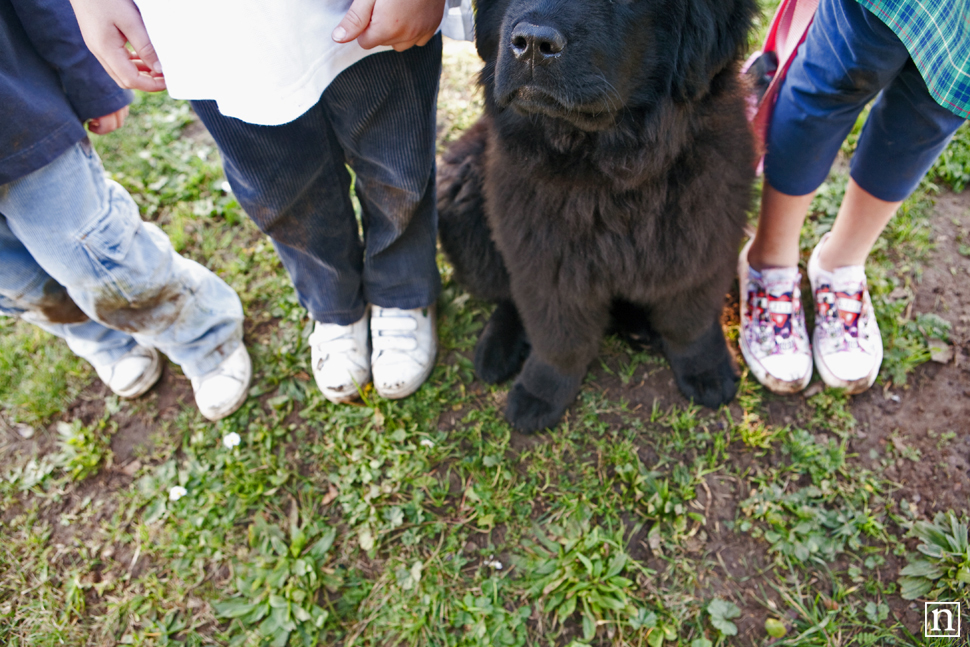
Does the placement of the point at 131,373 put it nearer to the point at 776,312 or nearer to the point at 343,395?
the point at 343,395

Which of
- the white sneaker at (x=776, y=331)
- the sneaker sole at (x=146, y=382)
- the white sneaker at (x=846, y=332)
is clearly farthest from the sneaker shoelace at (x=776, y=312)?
the sneaker sole at (x=146, y=382)

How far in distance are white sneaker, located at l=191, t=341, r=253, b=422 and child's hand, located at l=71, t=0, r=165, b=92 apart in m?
1.19

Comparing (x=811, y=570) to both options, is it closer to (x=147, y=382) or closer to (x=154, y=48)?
(x=154, y=48)

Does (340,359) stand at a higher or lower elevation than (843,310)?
lower

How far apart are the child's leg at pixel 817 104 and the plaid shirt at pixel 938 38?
4.8 inches

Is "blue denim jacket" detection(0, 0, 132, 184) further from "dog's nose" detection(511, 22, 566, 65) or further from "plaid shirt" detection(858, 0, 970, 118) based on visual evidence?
→ "plaid shirt" detection(858, 0, 970, 118)

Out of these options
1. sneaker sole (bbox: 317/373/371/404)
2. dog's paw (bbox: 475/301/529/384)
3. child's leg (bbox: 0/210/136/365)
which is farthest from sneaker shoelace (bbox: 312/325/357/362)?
child's leg (bbox: 0/210/136/365)

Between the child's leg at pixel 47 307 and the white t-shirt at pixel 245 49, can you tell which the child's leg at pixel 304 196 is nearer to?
the white t-shirt at pixel 245 49

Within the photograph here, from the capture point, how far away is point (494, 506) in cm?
193

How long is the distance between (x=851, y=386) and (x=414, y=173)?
1.67 m

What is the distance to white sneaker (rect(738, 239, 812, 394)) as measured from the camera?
80.5 inches

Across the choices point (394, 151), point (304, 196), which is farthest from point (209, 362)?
point (394, 151)

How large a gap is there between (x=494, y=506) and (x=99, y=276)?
1461 mm

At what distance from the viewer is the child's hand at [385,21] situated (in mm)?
1230
